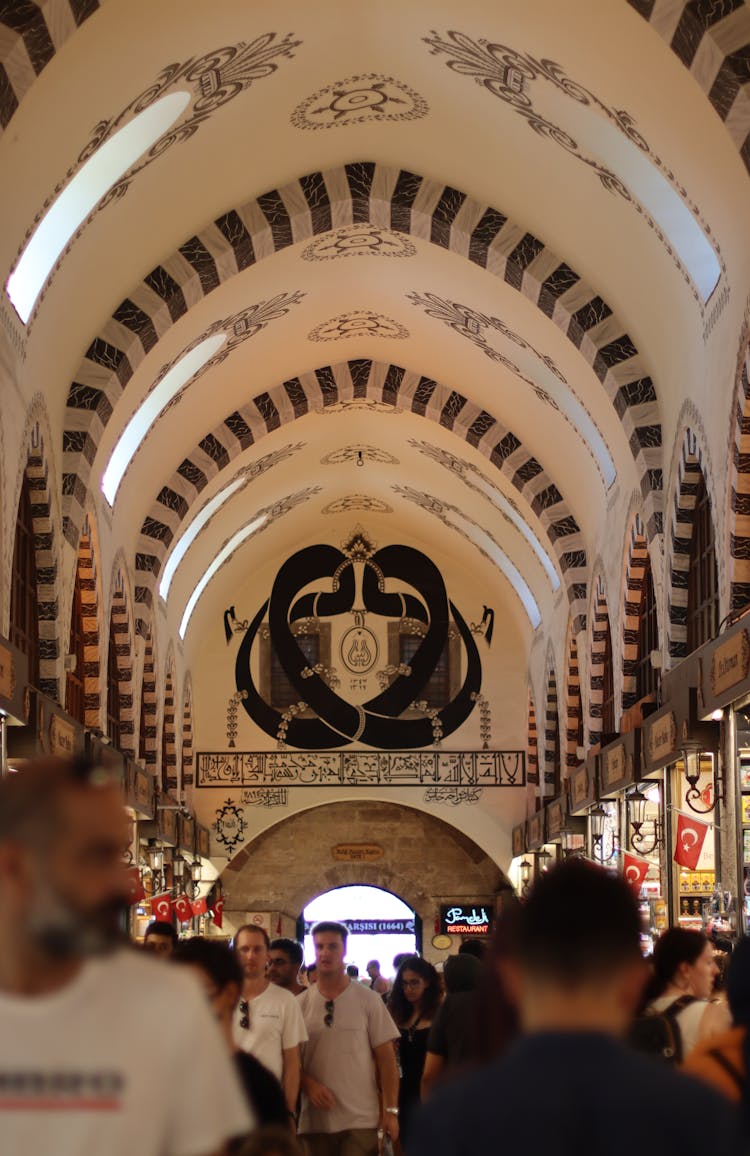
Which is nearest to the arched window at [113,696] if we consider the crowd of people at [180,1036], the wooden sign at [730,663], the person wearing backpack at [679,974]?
the wooden sign at [730,663]

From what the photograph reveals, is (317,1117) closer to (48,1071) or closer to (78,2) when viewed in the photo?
(48,1071)

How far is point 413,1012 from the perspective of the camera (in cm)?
735

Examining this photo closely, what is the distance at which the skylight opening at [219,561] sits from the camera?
70.5 ft

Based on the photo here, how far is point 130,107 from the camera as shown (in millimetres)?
10094

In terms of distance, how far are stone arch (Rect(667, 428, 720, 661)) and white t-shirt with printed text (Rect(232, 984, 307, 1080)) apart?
292 inches

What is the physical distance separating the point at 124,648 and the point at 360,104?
6.56 metres

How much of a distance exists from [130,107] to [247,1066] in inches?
294

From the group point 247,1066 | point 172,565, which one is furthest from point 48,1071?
point 172,565

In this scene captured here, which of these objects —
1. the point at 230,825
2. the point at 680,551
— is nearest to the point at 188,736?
the point at 230,825

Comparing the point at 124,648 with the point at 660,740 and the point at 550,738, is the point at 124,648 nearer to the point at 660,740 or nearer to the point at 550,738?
the point at 660,740

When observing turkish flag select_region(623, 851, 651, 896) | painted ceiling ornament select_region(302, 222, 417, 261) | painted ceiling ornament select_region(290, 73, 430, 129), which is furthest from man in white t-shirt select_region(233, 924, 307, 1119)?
painted ceiling ornament select_region(302, 222, 417, 261)

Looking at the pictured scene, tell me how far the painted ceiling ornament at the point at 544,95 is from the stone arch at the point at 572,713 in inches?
315

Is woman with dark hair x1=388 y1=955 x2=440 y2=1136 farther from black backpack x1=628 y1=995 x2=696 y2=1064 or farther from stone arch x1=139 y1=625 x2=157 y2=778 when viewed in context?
stone arch x1=139 y1=625 x2=157 y2=778

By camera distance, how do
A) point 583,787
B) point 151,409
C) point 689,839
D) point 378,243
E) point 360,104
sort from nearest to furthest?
1. point 689,839
2. point 360,104
3. point 378,243
4. point 151,409
5. point 583,787
